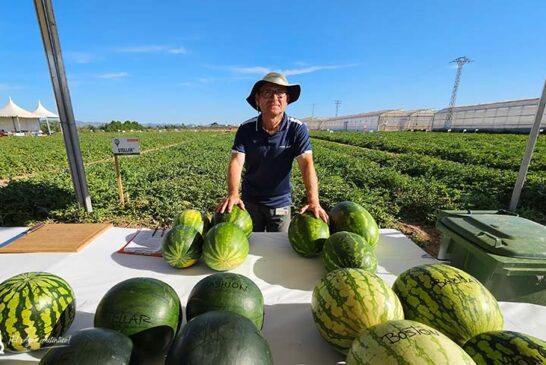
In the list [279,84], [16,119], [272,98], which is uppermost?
[279,84]

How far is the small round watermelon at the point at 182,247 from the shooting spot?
1.90 m

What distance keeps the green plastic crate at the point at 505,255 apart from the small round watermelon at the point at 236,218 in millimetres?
1652

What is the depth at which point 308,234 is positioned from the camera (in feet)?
6.89

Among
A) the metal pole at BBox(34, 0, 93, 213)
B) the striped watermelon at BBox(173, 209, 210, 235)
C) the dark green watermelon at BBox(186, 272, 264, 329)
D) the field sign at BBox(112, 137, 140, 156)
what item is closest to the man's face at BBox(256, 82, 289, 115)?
the striped watermelon at BBox(173, 209, 210, 235)

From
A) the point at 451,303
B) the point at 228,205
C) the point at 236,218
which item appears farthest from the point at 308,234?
the point at 451,303

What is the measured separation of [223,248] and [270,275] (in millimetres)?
432

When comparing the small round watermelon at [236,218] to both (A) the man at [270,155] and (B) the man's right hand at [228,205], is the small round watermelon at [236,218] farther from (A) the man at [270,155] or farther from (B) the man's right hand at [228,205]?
(A) the man at [270,155]

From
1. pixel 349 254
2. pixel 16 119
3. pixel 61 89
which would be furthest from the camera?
pixel 16 119

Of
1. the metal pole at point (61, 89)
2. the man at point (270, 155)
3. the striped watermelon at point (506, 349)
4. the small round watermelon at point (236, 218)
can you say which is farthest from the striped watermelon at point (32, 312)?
the metal pole at point (61, 89)

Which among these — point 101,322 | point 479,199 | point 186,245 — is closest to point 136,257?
point 186,245

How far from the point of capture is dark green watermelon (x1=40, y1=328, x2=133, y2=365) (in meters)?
0.88

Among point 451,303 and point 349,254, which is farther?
point 349,254

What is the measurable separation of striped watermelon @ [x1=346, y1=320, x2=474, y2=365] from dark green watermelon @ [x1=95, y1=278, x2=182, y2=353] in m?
0.82

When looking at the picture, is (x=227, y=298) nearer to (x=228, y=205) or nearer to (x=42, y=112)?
(x=228, y=205)
